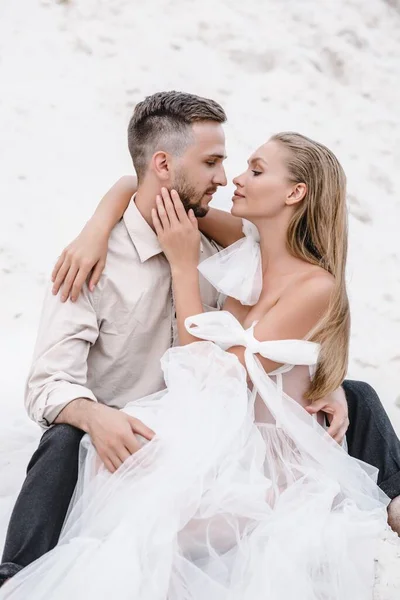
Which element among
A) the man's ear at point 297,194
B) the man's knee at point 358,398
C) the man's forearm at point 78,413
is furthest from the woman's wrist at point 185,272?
the man's knee at point 358,398

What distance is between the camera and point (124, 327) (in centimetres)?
233

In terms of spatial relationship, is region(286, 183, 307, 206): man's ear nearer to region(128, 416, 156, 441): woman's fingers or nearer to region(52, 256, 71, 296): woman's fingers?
region(52, 256, 71, 296): woman's fingers

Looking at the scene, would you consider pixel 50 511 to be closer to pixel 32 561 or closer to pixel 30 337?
pixel 32 561

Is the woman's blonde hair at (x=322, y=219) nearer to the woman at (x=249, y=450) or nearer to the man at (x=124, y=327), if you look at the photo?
the woman at (x=249, y=450)

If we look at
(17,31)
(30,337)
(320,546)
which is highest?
(17,31)

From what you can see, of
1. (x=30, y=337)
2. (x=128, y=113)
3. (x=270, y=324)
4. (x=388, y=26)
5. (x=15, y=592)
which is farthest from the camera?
(x=388, y=26)

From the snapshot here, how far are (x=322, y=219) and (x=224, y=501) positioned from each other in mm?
842

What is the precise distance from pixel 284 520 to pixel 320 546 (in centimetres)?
10

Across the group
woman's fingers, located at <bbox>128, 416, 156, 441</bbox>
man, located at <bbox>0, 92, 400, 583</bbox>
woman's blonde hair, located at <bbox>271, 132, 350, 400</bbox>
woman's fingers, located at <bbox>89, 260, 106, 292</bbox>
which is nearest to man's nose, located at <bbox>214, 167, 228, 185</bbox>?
man, located at <bbox>0, 92, 400, 583</bbox>

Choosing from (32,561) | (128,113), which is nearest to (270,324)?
(32,561)

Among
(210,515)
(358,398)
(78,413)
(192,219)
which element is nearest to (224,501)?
(210,515)

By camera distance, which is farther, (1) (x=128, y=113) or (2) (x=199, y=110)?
(1) (x=128, y=113)

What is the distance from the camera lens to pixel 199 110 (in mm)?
2443

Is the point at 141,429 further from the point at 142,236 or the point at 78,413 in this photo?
the point at 142,236
